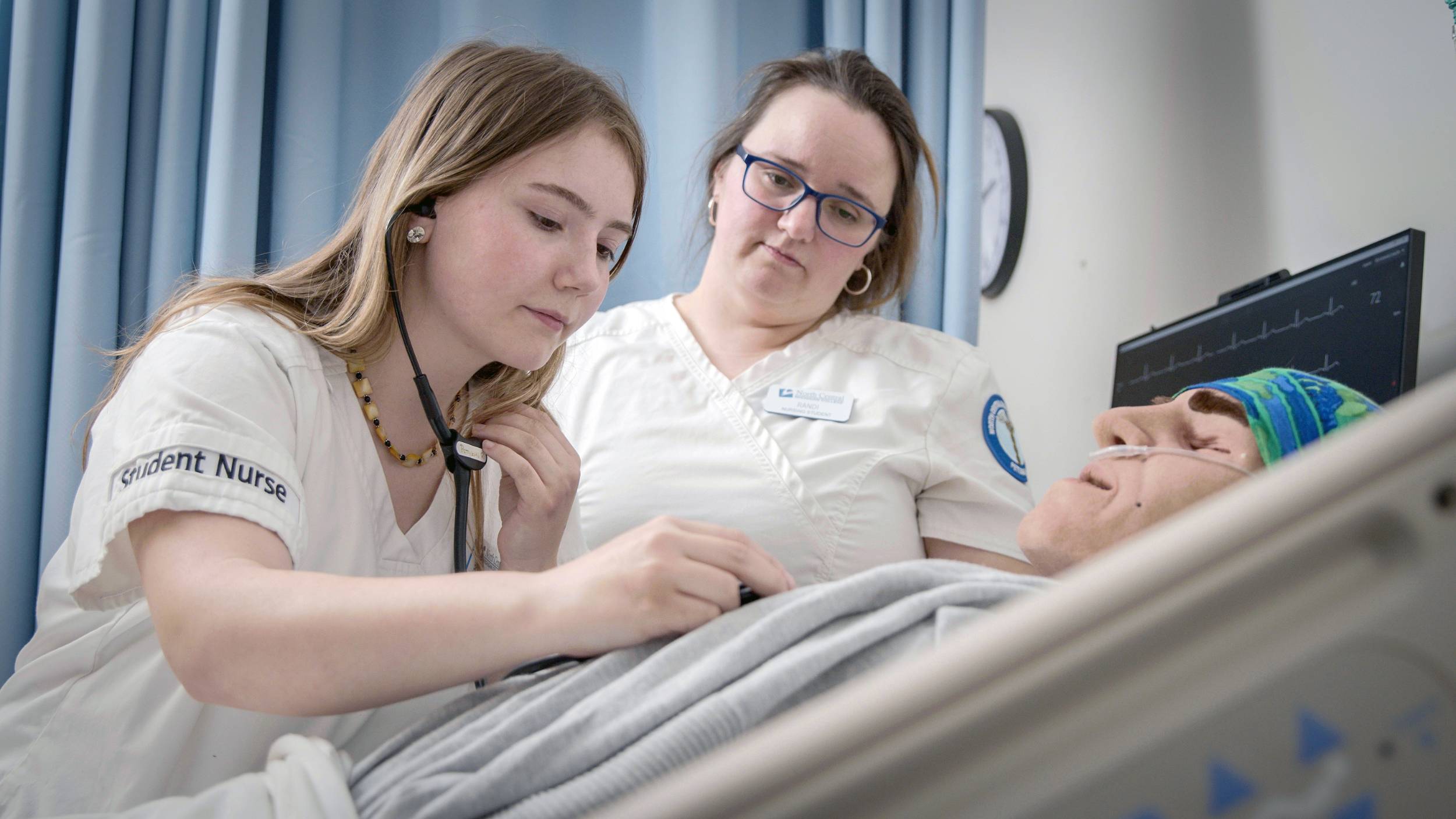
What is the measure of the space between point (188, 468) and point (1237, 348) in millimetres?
1254

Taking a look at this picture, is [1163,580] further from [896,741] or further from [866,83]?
[866,83]

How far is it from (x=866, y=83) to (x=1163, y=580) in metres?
1.29

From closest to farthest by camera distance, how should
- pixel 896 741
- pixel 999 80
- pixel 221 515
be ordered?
1. pixel 896 741
2. pixel 221 515
3. pixel 999 80

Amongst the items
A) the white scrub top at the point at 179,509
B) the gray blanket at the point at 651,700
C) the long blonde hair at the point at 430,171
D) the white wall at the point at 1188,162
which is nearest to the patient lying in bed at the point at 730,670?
the gray blanket at the point at 651,700

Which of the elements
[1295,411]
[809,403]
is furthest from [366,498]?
[1295,411]

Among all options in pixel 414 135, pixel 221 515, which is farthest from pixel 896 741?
pixel 414 135

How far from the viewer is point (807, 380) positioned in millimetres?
1430

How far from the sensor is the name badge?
1370 millimetres

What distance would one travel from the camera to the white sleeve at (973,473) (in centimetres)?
131

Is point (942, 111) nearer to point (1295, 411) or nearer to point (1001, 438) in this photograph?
point (1001, 438)

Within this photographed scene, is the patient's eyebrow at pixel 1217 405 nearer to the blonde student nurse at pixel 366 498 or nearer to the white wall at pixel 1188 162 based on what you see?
the blonde student nurse at pixel 366 498

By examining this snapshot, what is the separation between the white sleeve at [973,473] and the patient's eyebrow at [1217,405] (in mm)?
409

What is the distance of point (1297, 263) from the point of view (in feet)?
4.80

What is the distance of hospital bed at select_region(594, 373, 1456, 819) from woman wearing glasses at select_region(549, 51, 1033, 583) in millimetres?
889
